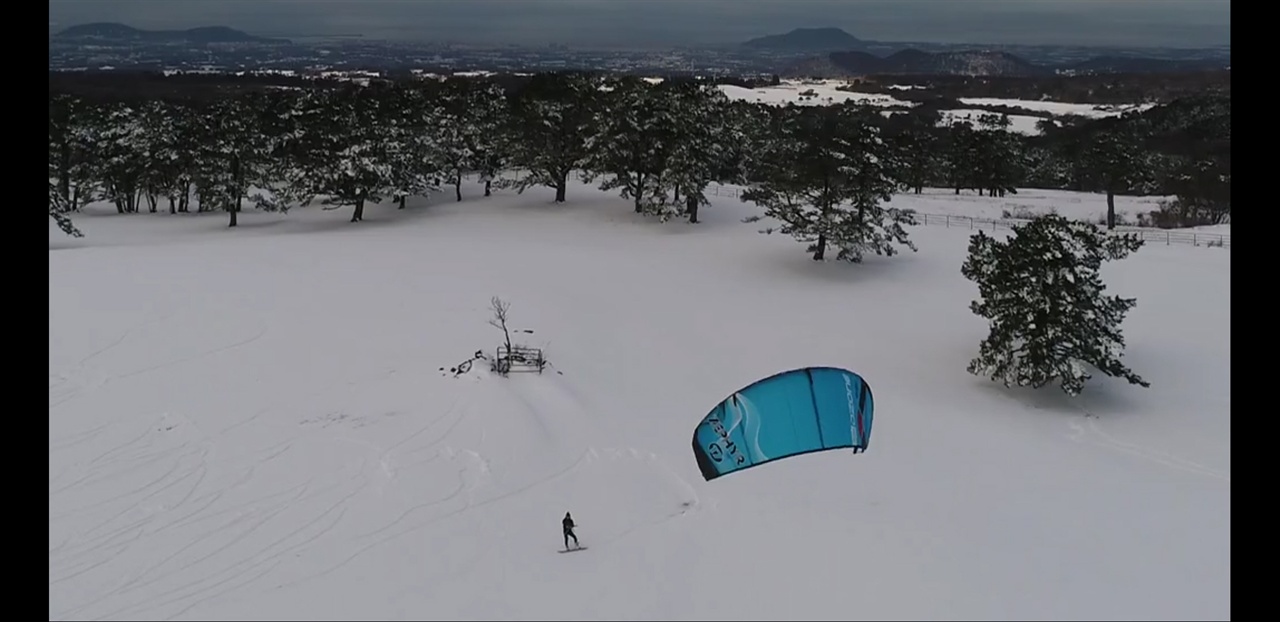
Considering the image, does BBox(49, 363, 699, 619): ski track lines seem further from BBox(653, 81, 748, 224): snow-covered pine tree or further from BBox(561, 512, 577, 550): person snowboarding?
BBox(653, 81, 748, 224): snow-covered pine tree

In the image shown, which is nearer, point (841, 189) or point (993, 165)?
point (841, 189)

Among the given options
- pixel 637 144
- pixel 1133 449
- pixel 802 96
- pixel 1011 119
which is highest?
pixel 802 96

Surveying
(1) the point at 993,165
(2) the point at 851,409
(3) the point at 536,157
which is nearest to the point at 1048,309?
(2) the point at 851,409

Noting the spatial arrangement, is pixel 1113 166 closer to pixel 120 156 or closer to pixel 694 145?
pixel 694 145

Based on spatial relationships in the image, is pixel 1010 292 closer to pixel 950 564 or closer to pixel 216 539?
pixel 950 564

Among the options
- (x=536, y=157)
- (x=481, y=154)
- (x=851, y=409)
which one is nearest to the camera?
(x=851, y=409)
